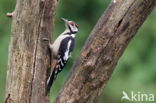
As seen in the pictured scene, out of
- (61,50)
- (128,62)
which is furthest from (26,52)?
(128,62)

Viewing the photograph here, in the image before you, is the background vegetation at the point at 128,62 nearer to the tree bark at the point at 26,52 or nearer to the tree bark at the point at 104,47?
the tree bark at the point at 26,52

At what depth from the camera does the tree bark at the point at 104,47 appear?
24.1 ft

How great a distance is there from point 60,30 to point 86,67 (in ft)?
18.0

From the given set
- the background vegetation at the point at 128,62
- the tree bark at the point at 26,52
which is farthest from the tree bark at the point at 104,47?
the background vegetation at the point at 128,62

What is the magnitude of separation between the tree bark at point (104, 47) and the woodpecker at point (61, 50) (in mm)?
460

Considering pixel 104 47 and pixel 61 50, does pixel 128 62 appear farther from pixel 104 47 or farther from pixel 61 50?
pixel 104 47

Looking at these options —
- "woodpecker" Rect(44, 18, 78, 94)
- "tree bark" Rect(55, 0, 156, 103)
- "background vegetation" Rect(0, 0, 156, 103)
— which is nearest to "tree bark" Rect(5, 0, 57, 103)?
"woodpecker" Rect(44, 18, 78, 94)

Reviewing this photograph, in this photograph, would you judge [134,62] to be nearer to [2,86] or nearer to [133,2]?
[2,86]

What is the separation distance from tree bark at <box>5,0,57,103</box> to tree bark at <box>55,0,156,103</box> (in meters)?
0.37

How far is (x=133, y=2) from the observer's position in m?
7.34

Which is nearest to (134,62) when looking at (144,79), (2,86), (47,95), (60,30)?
(144,79)

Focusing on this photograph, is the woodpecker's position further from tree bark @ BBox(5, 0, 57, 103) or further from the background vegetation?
the background vegetation

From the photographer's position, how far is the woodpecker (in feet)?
26.4

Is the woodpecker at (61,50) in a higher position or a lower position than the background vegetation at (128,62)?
higher
